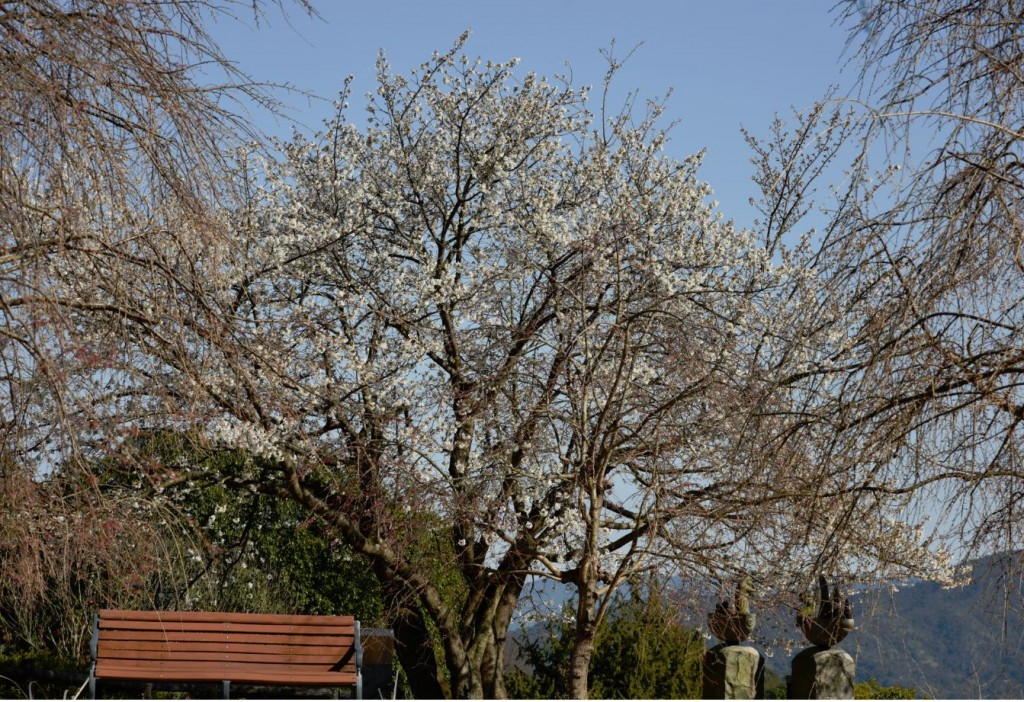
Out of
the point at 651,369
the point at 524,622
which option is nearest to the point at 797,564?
the point at 651,369

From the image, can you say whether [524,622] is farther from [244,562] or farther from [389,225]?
[389,225]

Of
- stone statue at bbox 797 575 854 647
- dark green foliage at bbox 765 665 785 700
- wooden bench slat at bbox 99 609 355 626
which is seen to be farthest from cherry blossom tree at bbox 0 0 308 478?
dark green foliage at bbox 765 665 785 700

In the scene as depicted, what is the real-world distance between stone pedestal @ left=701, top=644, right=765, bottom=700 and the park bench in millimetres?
3318

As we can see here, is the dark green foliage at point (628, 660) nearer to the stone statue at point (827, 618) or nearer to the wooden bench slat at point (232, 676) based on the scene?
the stone statue at point (827, 618)

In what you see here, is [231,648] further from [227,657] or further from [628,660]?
[628,660]

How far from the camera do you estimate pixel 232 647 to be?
648 centimetres

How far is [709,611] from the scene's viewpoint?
7.49 meters

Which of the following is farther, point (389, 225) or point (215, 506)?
point (215, 506)

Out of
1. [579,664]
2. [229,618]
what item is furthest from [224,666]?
[579,664]

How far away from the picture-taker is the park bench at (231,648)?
640cm

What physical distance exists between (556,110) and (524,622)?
5.03m

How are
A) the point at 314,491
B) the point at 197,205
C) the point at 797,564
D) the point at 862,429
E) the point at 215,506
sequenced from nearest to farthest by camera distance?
the point at 197,205
the point at 862,429
the point at 797,564
the point at 314,491
the point at 215,506

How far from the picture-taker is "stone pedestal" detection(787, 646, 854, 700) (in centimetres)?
796

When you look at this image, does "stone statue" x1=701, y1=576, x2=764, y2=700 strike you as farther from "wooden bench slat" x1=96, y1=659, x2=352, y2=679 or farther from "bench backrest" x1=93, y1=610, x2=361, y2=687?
"wooden bench slat" x1=96, y1=659, x2=352, y2=679
